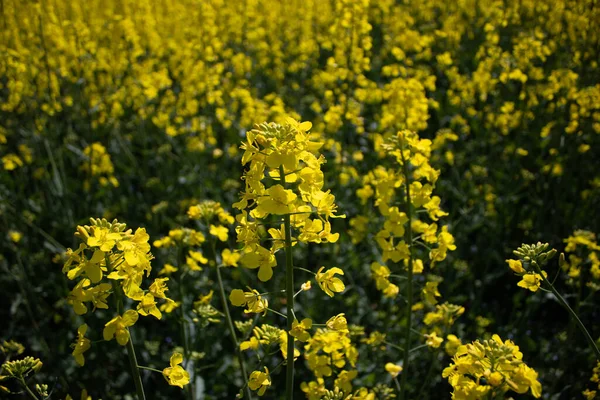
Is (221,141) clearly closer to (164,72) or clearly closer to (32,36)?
(164,72)

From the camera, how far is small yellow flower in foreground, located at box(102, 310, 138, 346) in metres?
1.83

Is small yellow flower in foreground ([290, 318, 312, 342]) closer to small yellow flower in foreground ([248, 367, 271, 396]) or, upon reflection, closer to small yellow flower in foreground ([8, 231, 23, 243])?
small yellow flower in foreground ([248, 367, 271, 396])

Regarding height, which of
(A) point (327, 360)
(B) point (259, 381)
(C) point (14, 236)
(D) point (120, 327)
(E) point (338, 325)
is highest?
(D) point (120, 327)

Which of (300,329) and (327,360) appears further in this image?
(327,360)

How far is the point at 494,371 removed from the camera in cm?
171

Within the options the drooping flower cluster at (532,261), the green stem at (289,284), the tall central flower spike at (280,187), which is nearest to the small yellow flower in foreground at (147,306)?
the tall central flower spike at (280,187)

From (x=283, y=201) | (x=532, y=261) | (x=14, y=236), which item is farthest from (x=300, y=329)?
(x=14, y=236)

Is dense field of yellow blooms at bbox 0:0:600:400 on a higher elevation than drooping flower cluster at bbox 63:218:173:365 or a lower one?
lower

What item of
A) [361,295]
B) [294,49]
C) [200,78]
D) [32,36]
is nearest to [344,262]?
[361,295]

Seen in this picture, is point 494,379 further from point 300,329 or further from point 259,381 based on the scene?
point 259,381

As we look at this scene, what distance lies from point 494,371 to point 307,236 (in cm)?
79

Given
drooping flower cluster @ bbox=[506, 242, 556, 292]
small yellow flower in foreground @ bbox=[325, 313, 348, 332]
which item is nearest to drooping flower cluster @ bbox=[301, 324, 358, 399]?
small yellow flower in foreground @ bbox=[325, 313, 348, 332]

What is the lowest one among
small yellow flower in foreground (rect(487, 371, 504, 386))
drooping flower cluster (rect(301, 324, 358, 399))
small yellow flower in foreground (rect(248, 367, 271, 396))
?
drooping flower cluster (rect(301, 324, 358, 399))

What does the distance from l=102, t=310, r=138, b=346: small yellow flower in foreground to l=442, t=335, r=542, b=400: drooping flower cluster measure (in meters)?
1.17
